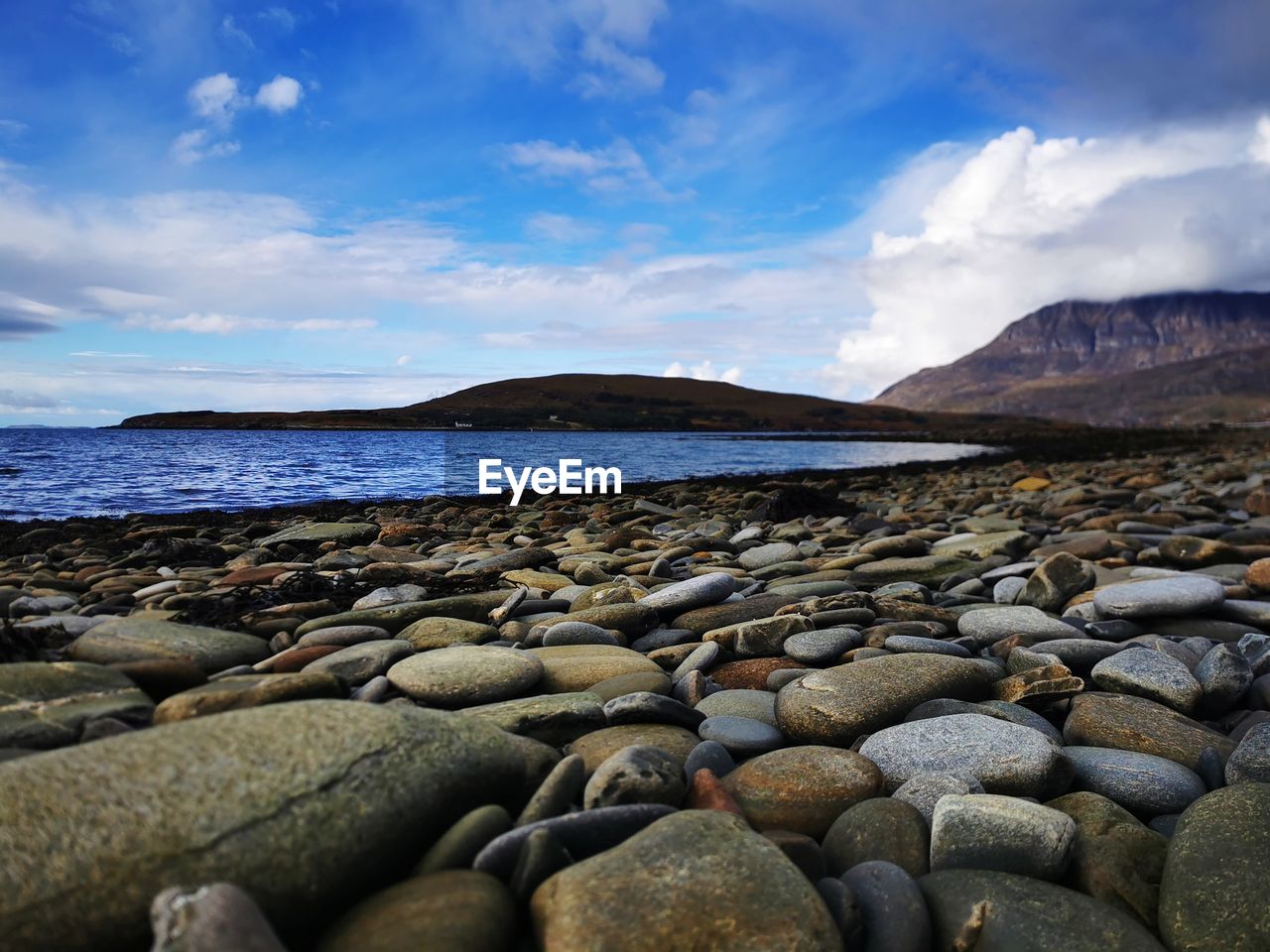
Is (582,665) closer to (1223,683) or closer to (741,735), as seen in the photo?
(741,735)

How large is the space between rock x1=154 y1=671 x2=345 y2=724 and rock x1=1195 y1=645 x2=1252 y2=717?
4164 millimetres

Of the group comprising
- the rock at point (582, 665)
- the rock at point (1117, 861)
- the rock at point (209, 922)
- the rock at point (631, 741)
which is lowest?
the rock at point (1117, 861)

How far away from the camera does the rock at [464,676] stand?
11.2 feet

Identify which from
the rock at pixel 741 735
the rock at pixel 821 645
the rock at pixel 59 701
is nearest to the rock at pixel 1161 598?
the rock at pixel 821 645

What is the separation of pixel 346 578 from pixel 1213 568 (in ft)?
24.9

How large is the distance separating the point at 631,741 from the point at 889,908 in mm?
1186

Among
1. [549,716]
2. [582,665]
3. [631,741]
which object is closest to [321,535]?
[582,665]

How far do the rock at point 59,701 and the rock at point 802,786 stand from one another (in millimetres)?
2288

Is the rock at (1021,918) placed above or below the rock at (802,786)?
below

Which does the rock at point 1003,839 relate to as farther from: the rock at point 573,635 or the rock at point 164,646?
the rock at point 164,646

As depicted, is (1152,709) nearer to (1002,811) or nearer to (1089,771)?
(1089,771)

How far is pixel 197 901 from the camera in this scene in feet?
5.31

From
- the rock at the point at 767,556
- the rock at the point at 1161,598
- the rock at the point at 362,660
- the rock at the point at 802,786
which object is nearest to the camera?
the rock at the point at 802,786

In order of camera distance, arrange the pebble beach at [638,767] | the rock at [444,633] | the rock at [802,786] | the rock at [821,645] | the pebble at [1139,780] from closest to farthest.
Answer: the pebble beach at [638,767]
the rock at [802,786]
the pebble at [1139,780]
the rock at [821,645]
the rock at [444,633]
